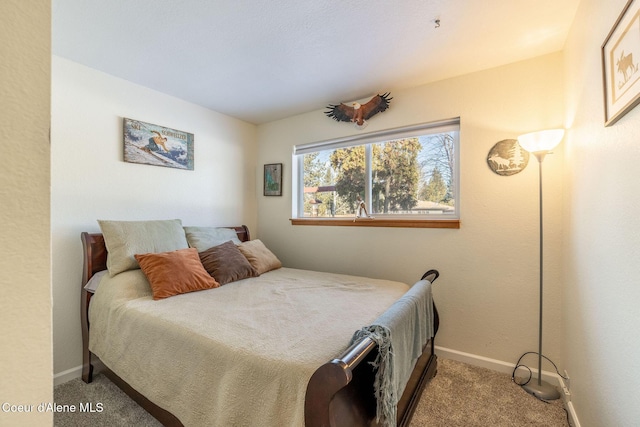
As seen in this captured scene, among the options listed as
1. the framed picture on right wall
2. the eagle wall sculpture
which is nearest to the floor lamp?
the framed picture on right wall

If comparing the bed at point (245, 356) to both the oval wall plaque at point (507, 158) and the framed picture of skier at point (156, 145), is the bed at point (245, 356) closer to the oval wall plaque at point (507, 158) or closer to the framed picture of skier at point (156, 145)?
the framed picture of skier at point (156, 145)

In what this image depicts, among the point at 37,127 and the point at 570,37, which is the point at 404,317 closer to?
the point at 37,127

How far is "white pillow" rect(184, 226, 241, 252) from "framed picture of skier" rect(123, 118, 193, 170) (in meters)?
0.70

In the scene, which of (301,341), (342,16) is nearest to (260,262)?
(301,341)

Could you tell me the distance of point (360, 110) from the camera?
2.65 m

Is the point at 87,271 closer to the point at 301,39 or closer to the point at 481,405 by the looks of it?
the point at 301,39

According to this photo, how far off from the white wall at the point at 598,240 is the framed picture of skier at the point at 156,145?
3.06m

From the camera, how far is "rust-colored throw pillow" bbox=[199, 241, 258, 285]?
224 cm

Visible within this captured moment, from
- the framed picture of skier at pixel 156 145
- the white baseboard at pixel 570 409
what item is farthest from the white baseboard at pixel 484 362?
the framed picture of skier at pixel 156 145

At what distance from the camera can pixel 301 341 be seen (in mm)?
1231

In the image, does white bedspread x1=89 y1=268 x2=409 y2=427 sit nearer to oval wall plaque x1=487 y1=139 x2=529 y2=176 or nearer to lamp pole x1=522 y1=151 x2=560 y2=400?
lamp pole x1=522 y1=151 x2=560 y2=400

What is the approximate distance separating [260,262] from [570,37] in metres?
2.80

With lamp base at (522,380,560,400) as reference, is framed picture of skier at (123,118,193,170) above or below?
above

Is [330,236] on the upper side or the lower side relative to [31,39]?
lower
